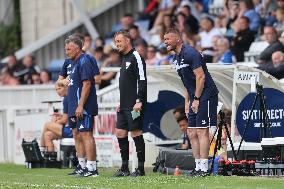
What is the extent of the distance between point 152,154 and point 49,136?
2.51m

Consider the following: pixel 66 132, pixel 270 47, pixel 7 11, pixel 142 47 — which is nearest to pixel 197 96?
pixel 270 47

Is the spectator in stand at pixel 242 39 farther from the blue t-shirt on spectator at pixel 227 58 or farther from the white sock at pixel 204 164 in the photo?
the white sock at pixel 204 164

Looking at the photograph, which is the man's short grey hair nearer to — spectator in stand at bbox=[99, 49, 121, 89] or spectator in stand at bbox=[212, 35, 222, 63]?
spectator in stand at bbox=[212, 35, 222, 63]

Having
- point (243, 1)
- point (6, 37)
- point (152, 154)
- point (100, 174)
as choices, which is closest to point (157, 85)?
point (152, 154)

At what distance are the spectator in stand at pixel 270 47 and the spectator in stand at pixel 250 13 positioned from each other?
8.79ft

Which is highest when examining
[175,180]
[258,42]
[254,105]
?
[258,42]

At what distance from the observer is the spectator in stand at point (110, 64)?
74.4ft

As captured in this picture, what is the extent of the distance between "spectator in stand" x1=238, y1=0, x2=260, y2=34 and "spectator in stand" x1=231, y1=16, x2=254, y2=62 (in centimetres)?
66

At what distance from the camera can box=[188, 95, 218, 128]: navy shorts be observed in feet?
50.0

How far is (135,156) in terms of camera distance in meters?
17.6

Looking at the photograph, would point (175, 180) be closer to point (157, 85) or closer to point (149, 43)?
point (157, 85)

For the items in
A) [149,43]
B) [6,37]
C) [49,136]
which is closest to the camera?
[49,136]

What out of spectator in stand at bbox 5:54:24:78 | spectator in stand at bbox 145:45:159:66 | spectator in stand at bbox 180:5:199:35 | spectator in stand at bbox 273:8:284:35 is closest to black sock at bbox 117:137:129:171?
spectator in stand at bbox 273:8:284:35

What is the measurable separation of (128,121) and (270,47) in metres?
4.61
